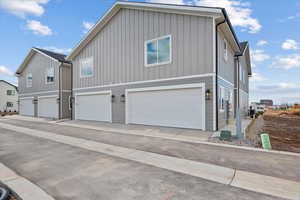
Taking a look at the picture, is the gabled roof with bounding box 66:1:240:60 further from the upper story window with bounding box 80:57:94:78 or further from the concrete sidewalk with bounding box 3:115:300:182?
the concrete sidewalk with bounding box 3:115:300:182

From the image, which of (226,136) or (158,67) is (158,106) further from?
(226,136)

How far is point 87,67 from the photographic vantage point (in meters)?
13.8

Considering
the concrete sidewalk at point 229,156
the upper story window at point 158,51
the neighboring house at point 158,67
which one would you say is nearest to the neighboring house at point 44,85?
the neighboring house at point 158,67

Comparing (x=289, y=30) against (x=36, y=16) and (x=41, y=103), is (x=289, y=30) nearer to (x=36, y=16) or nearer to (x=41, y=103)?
(x=36, y=16)

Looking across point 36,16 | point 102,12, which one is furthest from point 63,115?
point 102,12

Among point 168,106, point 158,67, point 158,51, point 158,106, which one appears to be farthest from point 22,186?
point 158,51

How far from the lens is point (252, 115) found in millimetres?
16797

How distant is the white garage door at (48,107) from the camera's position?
1658 centimetres

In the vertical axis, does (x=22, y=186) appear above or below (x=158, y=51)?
below

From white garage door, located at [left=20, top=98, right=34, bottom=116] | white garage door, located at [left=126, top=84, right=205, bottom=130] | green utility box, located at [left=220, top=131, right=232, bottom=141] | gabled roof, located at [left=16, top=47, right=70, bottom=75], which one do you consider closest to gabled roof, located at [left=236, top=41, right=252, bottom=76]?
white garage door, located at [left=126, top=84, right=205, bottom=130]

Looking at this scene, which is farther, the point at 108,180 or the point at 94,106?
the point at 94,106

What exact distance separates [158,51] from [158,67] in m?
0.97

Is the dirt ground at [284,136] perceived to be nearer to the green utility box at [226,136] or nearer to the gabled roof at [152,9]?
the green utility box at [226,136]

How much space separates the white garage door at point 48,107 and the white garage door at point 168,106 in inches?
384
